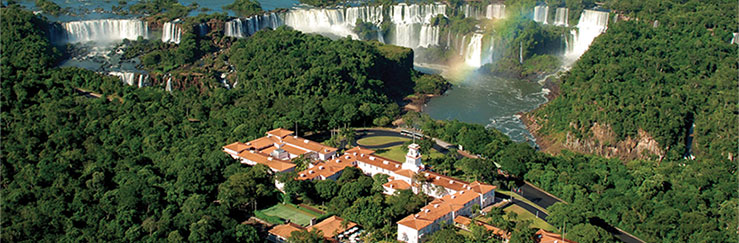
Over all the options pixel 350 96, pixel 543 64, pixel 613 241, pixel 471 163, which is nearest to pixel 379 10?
pixel 543 64

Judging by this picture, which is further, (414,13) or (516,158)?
(414,13)

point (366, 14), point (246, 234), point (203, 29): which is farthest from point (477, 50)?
point (246, 234)

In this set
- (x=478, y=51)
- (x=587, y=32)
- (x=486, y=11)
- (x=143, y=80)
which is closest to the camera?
(x=143, y=80)

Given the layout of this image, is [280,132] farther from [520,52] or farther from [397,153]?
[520,52]

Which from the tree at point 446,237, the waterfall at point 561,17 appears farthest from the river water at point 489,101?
the tree at point 446,237

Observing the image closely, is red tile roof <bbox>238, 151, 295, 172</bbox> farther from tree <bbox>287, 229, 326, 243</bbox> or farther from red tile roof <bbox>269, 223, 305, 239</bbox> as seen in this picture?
tree <bbox>287, 229, 326, 243</bbox>

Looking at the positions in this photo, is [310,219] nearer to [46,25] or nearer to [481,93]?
[481,93]

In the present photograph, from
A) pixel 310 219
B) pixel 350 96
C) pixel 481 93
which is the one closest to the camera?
pixel 310 219
